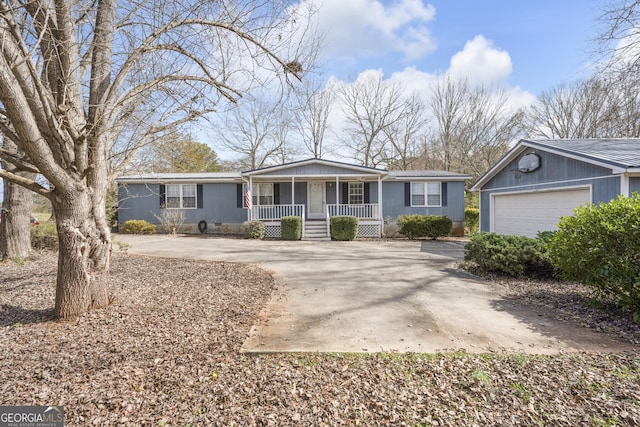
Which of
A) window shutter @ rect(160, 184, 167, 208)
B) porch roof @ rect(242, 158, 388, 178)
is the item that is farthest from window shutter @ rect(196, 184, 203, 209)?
porch roof @ rect(242, 158, 388, 178)

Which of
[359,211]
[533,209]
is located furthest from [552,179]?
[359,211]

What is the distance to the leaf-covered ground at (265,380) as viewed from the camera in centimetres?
204

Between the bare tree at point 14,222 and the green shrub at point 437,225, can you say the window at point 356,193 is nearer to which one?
the green shrub at point 437,225

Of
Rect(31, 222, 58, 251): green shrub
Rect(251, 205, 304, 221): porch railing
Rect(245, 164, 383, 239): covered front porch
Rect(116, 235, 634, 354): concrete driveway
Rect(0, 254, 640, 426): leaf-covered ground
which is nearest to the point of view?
Rect(0, 254, 640, 426): leaf-covered ground

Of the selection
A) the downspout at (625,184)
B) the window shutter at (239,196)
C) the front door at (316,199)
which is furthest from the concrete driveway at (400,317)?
the window shutter at (239,196)

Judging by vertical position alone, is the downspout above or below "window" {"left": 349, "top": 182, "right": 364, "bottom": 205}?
below

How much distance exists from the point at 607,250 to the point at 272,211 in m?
12.0

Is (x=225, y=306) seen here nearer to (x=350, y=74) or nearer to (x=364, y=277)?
(x=364, y=277)

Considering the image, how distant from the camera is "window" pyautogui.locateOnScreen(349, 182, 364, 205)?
15.4 metres

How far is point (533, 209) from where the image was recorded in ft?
31.2

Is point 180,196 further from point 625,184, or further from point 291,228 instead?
point 625,184

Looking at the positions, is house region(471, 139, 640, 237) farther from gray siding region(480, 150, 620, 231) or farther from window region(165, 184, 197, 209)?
window region(165, 184, 197, 209)

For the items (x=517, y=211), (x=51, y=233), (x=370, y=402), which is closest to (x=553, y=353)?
(x=370, y=402)

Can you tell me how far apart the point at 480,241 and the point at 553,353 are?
12.3ft
